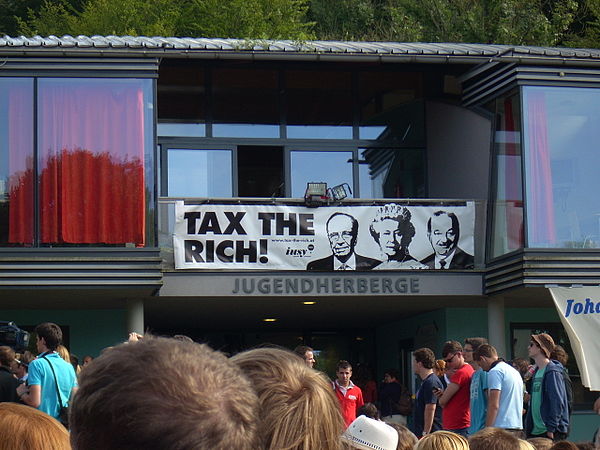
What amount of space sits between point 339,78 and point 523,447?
47.7ft

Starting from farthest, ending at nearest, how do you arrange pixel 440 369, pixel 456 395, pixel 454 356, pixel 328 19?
1. pixel 328 19
2. pixel 440 369
3. pixel 456 395
4. pixel 454 356

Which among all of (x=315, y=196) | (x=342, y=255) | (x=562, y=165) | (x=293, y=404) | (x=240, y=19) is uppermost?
(x=240, y=19)

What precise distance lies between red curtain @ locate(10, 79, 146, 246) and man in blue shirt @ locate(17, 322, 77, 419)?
6.35 m

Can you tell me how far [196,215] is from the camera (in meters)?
15.7

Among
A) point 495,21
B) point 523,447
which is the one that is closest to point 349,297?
point 523,447

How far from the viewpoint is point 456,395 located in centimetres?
1059

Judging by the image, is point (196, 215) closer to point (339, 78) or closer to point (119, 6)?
point (339, 78)

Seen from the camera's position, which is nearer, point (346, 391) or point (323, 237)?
point (346, 391)

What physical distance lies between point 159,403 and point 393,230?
14.9 metres

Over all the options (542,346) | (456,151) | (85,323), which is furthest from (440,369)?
(85,323)

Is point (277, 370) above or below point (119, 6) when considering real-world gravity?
below

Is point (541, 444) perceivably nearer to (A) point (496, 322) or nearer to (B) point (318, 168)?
(A) point (496, 322)

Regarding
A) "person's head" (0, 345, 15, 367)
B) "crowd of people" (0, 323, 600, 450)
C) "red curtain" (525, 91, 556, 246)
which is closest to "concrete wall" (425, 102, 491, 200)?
"red curtain" (525, 91, 556, 246)

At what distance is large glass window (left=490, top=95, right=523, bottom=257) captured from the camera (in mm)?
15523
